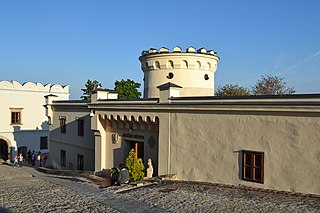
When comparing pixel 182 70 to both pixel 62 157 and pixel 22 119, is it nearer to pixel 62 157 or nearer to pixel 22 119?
pixel 62 157

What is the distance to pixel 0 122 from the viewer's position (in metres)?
32.4

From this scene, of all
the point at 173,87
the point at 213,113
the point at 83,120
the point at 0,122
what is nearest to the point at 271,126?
the point at 213,113

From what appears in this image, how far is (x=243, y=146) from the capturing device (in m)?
11.2

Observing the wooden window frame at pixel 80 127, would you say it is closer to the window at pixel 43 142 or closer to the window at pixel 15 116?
the window at pixel 15 116

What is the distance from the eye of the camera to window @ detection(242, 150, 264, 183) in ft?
35.2

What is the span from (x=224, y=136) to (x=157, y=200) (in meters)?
3.65

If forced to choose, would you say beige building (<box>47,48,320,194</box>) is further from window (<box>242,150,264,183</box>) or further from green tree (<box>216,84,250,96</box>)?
green tree (<box>216,84,250,96</box>)

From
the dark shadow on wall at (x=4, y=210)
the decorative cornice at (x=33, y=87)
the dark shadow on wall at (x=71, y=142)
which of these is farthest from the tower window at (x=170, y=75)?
the decorative cornice at (x=33, y=87)

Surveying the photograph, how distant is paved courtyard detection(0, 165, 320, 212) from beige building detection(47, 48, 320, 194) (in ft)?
2.31

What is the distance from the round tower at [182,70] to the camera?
19.3m

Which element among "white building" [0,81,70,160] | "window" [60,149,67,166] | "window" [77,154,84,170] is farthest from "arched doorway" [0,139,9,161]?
"window" [77,154,84,170]

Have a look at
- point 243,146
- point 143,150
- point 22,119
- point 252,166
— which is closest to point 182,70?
point 143,150

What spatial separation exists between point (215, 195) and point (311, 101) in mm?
4057

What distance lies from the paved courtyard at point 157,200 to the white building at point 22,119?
23.2 metres
